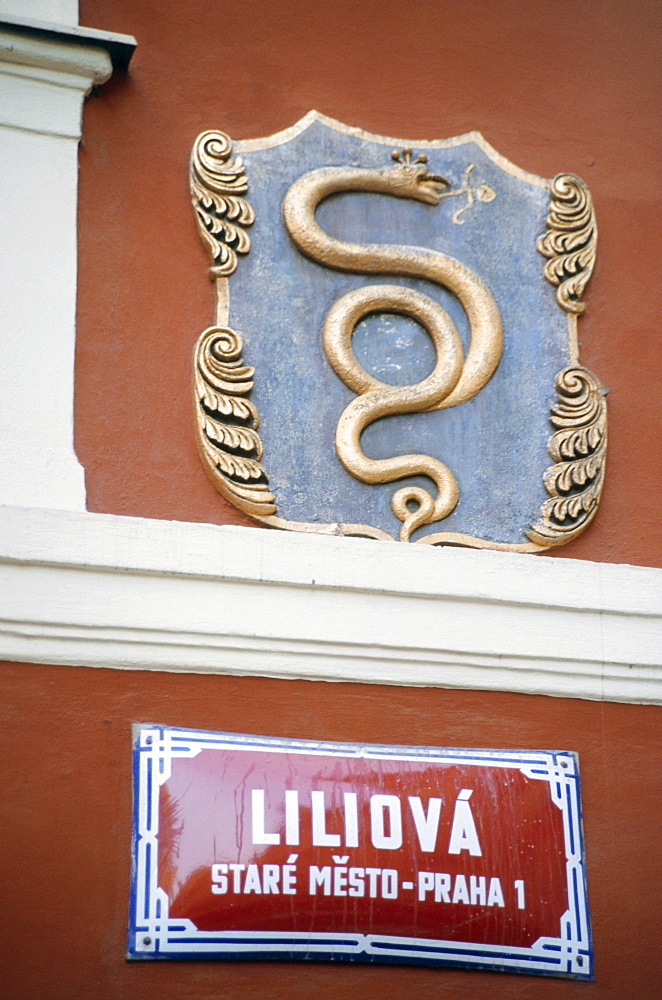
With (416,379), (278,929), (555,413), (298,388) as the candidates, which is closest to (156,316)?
(298,388)

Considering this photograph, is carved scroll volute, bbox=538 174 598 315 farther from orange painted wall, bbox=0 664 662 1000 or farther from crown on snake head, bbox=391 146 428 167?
orange painted wall, bbox=0 664 662 1000

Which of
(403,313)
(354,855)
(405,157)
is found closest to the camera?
(354,855)

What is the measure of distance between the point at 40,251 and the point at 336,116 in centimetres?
97

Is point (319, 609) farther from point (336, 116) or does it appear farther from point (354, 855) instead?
point (336, 116)

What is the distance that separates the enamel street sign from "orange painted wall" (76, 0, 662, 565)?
2.10ft

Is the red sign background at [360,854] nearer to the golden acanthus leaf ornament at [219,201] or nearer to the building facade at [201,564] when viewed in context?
the building facade at [201,564]

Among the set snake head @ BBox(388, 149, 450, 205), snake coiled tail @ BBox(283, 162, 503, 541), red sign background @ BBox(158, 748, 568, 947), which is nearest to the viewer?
red sign background @ BBox(158, 748, 568, 947)

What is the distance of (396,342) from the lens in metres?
3.81

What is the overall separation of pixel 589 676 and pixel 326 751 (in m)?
0.71

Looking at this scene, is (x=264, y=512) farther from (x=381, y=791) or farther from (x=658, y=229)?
(x=658, y=229)

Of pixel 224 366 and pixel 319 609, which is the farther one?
pixel 224 366

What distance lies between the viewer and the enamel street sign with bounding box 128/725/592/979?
10.1 ft

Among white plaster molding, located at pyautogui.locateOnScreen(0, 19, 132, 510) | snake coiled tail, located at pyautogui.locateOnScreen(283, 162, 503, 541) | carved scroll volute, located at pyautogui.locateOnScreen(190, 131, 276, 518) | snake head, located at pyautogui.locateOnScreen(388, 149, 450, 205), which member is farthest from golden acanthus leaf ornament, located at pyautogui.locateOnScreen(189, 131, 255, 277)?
snake head, located at pyautogui.locateOnScreen(388, 149, 450, 205)

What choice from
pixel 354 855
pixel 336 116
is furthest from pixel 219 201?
pixel 354 855
